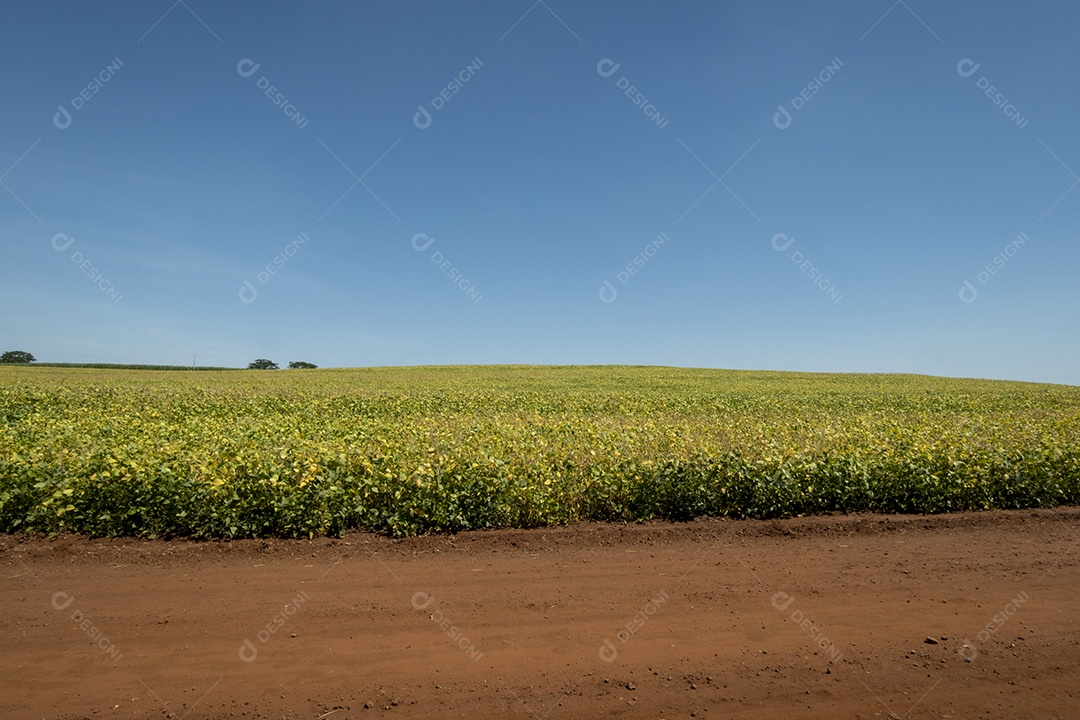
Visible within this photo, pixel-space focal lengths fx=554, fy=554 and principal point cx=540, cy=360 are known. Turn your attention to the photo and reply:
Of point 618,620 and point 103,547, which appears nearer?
point 618,620

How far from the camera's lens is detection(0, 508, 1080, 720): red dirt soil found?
423 cm

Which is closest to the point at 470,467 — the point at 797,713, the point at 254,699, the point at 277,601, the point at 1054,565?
the point at 277,601

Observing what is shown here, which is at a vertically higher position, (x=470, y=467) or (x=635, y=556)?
(x=470, y=467)

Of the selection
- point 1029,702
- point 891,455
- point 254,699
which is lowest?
point 1029,702

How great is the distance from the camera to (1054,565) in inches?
280

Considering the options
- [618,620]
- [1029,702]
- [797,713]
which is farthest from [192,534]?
[1029,702]

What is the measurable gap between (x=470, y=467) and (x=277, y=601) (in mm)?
3277

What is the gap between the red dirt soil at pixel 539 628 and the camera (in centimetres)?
423

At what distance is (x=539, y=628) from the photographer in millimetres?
5273

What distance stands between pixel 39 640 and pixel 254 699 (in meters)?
2.46

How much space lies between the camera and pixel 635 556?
23.7 feet

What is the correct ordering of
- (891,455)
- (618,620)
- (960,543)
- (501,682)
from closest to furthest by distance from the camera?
(501,682) → (618,620) → (960,543) → (891,455)

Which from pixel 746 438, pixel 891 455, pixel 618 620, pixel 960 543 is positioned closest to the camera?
pixel 618 620

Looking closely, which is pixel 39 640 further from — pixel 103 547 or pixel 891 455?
pixel 891 455
